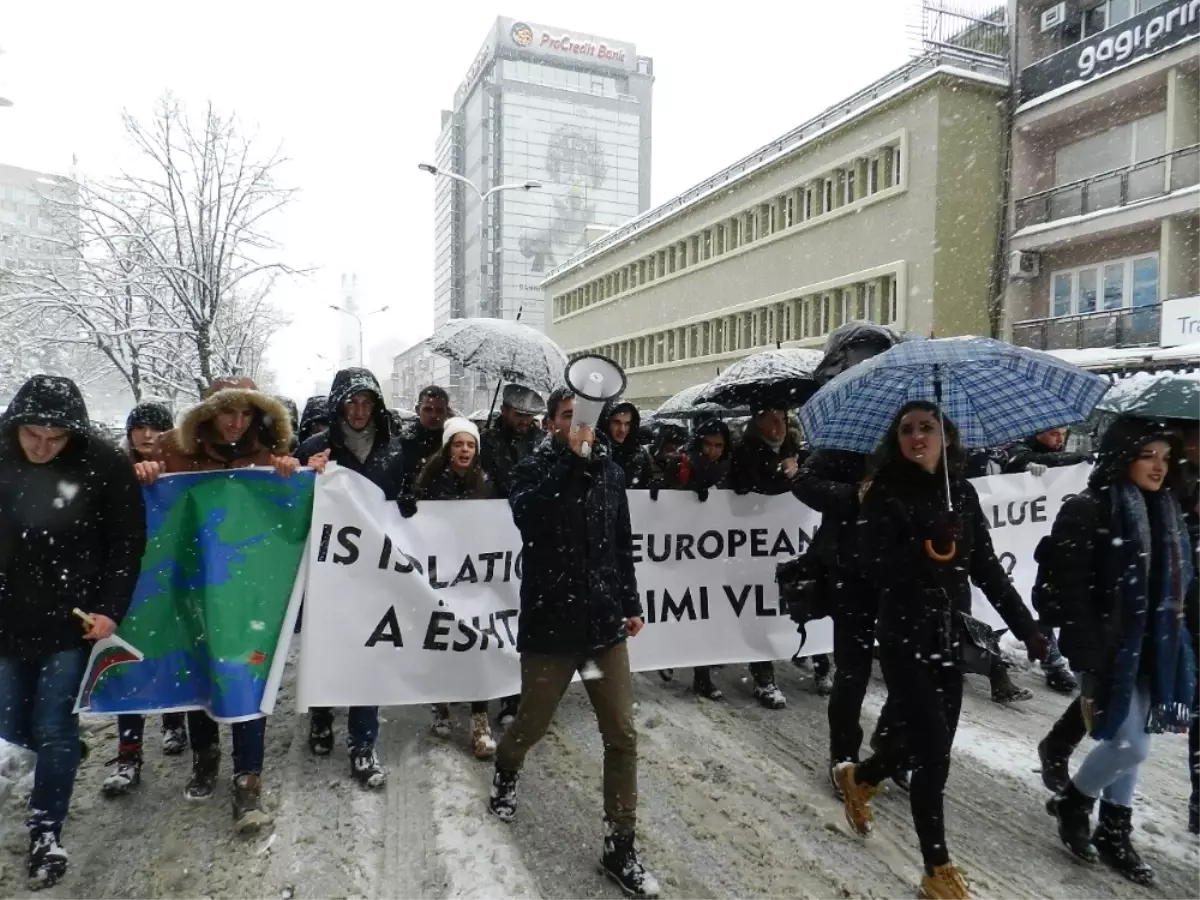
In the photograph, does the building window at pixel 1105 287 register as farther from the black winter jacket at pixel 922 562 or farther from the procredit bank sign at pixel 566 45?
the procredit bank sign at pixel 566 45

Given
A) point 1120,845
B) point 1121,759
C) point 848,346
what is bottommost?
point 1120,845

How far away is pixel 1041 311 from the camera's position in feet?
71.9

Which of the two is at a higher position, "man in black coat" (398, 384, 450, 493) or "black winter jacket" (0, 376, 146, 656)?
"man in black coat" (398, 384, 450, 493)

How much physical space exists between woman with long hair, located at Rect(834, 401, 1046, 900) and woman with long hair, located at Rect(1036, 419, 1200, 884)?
21 cm

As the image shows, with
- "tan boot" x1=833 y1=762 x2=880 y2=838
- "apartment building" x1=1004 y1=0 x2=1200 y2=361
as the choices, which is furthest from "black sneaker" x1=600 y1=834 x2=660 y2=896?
"apartment building" x1=1004 y1=0 x2=1200 y2=361

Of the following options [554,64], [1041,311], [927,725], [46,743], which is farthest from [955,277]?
[554,64]

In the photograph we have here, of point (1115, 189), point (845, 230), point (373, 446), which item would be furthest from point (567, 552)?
point (845, 230)

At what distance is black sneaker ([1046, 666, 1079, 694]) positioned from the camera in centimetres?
580

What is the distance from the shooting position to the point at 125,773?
418 cm

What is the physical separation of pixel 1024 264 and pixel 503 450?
20630mm

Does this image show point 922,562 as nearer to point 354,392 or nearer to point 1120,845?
point 1120,845

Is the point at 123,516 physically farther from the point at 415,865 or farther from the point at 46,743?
the point at 415,865

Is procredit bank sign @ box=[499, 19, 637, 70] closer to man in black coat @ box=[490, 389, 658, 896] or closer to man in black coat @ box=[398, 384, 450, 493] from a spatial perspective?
man in black coat @ box=[398, 384, 450, 493]

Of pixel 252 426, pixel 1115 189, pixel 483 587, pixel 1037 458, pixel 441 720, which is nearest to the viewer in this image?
pixel 252 426
